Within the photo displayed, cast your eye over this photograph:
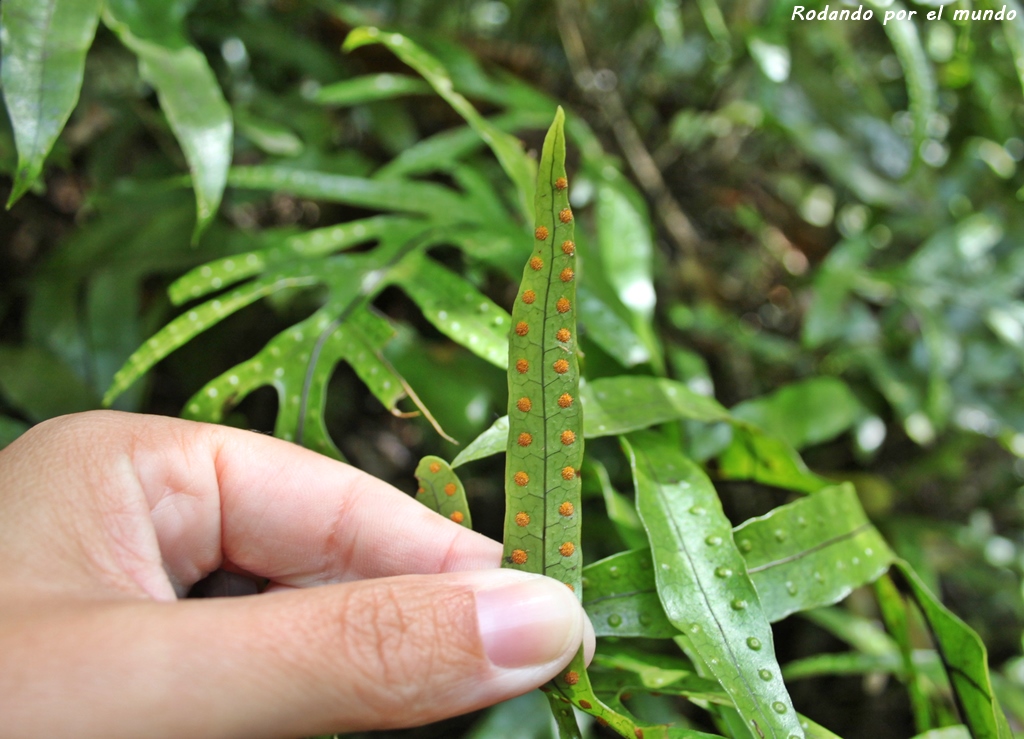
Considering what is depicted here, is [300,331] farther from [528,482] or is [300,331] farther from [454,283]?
[528,482]

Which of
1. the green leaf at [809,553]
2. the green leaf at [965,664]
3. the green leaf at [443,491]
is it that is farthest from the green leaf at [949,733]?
the green leaf at [443,491]

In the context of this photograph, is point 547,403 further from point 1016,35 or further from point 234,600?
point 1016,35

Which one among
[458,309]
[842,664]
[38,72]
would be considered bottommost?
[842,664]

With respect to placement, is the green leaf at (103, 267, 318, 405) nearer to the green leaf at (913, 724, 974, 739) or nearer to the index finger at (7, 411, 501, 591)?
the index finger at (7, 411, 501, 591)

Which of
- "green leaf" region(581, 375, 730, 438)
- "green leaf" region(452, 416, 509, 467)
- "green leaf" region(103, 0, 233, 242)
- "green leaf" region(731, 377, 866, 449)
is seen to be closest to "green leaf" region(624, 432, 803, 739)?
"green leaf" region(581, 375, 730, 438)

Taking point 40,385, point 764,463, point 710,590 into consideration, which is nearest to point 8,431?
point 40,385

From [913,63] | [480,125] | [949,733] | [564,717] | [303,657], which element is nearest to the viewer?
[303,657]

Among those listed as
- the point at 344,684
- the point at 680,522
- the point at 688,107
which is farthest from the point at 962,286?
the point at 344,684
